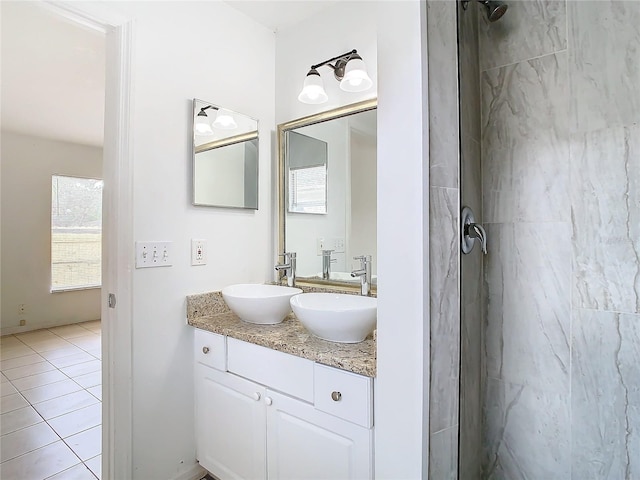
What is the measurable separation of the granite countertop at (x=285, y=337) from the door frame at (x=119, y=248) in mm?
304

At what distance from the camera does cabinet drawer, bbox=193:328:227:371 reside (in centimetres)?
150

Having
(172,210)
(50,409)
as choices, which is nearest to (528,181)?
(172,210)

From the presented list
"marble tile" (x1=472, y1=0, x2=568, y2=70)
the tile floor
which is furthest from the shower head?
the tile floor

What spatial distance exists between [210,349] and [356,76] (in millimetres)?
1458

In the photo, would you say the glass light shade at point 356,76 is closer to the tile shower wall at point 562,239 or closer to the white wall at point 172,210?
the tile shower wall at point 562,239

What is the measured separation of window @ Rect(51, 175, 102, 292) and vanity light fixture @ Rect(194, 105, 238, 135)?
3.72 metres

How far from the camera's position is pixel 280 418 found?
129cm

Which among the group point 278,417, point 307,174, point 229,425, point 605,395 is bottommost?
point 229,425

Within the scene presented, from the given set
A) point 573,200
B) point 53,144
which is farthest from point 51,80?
point 573,200

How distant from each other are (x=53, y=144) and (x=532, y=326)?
18.4 ft

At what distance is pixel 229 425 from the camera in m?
1.47

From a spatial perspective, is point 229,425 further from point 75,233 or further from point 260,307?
point 75,233

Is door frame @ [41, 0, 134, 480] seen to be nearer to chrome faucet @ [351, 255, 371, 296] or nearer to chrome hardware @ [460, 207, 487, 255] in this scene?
chrome faucet @ [351, 255, 371, 296]

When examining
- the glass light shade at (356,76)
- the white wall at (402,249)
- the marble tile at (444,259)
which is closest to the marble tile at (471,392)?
the marble tile at (444,259)
